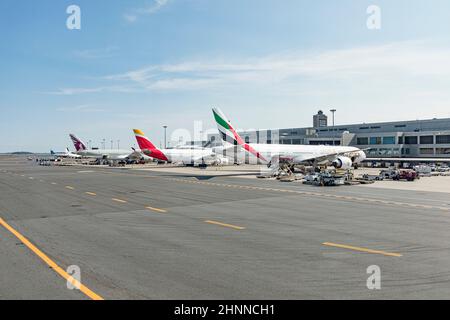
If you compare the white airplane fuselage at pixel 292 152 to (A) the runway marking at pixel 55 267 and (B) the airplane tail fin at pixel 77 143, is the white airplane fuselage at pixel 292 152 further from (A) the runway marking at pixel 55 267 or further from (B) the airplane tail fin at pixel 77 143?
(B) the airplane tail fin at pixel 77 143

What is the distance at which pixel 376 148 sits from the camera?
306ft

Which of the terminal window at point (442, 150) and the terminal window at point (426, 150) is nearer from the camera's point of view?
the terminal window at point (442, 150)

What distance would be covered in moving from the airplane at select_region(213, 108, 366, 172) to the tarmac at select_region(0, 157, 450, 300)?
2830 cm

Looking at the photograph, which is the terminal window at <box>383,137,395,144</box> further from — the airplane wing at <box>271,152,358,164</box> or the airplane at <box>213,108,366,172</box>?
the airplane wing at <box>271,152,358,164</box>

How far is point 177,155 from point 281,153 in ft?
112

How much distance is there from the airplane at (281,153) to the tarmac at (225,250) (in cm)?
2830

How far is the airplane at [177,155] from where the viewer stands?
7988cm

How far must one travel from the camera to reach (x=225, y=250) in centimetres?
1284

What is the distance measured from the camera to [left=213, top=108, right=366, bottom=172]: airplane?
52.0 meters

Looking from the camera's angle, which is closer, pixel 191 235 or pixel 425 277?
pixel 425 277

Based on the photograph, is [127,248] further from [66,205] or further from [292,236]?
[66,205]

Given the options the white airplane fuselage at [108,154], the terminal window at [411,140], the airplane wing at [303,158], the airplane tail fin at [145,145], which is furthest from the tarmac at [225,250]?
the white airplane fuselage at [108,154]
